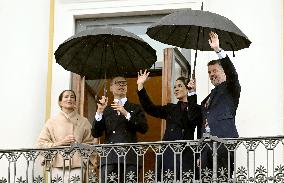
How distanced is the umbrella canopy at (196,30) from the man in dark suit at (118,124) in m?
0.83

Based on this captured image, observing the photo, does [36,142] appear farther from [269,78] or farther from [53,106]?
[269,78]

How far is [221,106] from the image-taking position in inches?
585

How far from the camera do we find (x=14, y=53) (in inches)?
674

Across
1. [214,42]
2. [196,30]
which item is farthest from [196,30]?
[214,42]

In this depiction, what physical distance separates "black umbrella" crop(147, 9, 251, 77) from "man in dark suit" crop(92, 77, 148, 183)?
833mm

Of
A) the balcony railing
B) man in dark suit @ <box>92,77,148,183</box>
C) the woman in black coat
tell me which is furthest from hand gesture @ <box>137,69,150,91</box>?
the balcony railing

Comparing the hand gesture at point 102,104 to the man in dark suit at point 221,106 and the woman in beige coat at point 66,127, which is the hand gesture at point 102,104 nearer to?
the woman in beige coat at point 66,127

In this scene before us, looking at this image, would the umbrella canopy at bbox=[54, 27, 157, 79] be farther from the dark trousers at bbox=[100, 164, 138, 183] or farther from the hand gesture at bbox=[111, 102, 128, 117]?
the dark trousers at bbox=[100, 164, 138, 183]

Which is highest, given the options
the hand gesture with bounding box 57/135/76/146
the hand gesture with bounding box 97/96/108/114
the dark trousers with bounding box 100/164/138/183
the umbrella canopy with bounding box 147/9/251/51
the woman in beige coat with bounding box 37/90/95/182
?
the umbrella canopy with bounding box 147/9/251/51

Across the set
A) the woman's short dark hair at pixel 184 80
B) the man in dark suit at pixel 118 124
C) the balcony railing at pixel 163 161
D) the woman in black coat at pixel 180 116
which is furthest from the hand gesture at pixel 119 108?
the woman's short dark hair at pixel 184 80

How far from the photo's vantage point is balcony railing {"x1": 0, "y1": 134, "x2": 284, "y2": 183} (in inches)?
571

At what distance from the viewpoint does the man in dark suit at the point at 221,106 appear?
14648 mm

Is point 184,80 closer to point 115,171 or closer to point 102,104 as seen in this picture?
point 102,104

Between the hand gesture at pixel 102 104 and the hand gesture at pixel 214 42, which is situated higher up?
the hand gesture at pixel 214 42
